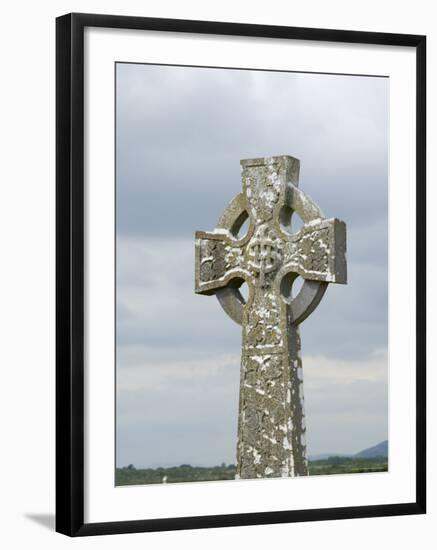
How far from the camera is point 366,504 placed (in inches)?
314

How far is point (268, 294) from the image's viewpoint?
905 centimetres

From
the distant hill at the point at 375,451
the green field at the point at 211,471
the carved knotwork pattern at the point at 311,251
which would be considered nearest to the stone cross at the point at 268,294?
the carved knotwork pattern at the point at 311,251

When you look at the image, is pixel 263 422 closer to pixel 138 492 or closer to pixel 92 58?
pixel 138 492

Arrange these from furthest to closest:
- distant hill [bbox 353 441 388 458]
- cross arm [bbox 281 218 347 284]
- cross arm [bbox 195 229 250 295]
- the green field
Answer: cross arm [bbox 195 229 250 295] → cross arm [bbox 281 218 347 284] → distant hill [bbox 353 441 388 458] → the green field

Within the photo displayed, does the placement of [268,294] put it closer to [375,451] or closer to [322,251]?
[322,251]

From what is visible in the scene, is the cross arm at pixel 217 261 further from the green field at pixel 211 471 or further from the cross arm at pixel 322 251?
the green field at pixel 211 471

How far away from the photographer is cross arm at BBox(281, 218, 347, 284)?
28.2ft

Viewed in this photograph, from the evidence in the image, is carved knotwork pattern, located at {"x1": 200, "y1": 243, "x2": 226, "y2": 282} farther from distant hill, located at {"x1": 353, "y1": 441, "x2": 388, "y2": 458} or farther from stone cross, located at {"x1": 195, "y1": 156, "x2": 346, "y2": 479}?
distant hill, located at {"x1": 353, "y1": 441, "x2": 388, "y2": 458}

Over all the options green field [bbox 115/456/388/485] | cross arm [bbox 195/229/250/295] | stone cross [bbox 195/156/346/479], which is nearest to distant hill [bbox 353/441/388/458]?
green field [bbox 115/456/388/485]

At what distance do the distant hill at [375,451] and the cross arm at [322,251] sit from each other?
97 centimetres

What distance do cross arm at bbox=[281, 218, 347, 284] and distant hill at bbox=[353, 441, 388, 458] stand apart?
0.97 metres

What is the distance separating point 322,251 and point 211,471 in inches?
56.1

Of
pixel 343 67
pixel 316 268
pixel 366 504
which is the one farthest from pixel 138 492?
pixel 343 67
